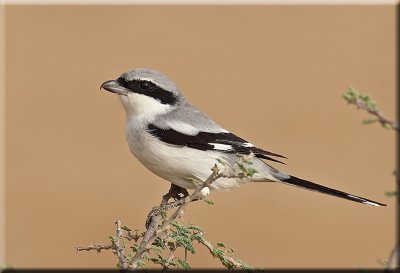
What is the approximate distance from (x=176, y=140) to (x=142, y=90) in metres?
0.26

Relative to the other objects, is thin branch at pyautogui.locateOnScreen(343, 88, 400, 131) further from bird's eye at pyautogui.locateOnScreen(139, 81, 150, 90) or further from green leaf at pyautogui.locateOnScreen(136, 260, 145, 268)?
bird's eye at pyautogui.locateOnScreen(139, 81, 150, 90)

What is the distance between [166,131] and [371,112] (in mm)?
1444

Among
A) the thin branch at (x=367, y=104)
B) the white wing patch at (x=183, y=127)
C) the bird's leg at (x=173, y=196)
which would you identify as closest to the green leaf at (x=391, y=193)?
the thin branch at (x=367, y=104)

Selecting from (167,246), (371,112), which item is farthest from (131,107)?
(371,112)

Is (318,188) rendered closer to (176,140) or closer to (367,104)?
(176,140)

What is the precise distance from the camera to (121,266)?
0.90 metres

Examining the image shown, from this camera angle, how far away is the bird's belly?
2.03m

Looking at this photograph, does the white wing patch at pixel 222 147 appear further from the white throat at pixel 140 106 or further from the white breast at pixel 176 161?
the white throat at pixel 140 106

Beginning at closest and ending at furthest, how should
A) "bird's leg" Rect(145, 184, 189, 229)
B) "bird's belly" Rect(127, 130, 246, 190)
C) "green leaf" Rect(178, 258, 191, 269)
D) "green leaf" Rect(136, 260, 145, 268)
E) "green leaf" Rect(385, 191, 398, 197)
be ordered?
"green leaf" Rect(385, 191, 398, 197), "green leaf" Rect(136, 260, 145, 268), "green leaf" Rect(178, 258, 191, 269), "bird's leg" Rect(145, 184, 189, 229), "bird's belly" Rect(127, 130, 246, 190)

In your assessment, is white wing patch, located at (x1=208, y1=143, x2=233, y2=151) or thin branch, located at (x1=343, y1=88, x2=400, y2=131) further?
white wing patch, located at (x1=208, y1=143, x2=233, y2=151)

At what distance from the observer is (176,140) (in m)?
2.09

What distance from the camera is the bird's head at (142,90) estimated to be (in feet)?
7.25

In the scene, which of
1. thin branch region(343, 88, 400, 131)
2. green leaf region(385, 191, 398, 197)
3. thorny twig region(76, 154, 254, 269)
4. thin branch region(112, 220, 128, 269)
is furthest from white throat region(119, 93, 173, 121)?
green leaf region(385, 191, 398, 197)

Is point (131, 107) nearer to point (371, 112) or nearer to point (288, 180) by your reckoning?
point (288, 180)
